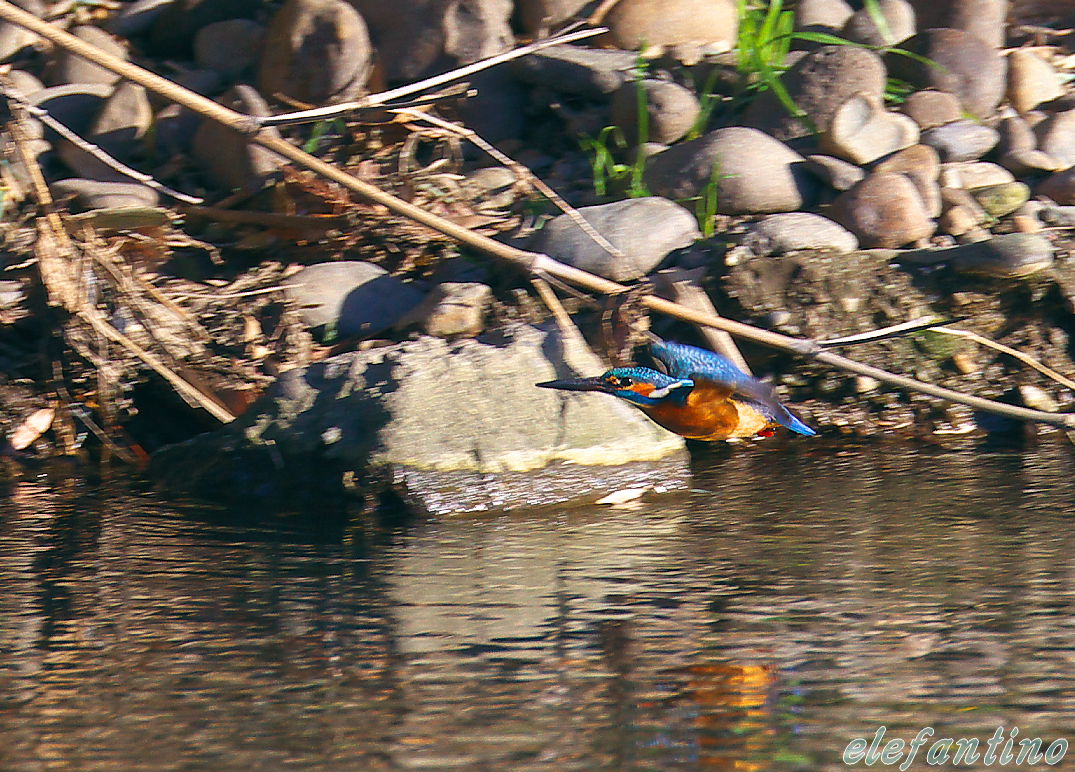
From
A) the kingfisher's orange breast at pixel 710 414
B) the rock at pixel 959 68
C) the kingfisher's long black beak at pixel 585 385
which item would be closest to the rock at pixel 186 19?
the rock at pixel 959 68

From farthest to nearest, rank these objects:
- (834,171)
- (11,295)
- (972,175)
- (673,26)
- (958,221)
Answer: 1. (673,26)
2. (972,175)
3. (834,171)
4. (958,221)
5. (11,295)

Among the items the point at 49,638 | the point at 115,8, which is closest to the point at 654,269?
the point at 49,638

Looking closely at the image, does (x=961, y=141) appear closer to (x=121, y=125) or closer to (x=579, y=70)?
(x=579, y=70)

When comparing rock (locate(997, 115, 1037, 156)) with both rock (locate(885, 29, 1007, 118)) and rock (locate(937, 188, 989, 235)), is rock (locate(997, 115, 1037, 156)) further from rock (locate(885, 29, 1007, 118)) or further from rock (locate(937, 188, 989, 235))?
rock (locate(937, 188, 989, 235))

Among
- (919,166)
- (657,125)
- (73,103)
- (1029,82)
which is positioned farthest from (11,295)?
(1029,82)

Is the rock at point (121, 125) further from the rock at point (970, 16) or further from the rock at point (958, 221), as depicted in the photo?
the rock at point (970, 16)

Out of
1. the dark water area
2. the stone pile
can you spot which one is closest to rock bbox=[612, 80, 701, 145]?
the stone pile

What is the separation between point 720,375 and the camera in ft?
12.4

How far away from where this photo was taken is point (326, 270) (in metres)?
5.71

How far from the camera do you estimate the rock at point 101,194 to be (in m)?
5.83

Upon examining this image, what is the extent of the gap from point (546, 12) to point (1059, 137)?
2.40m

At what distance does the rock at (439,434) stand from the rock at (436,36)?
2.43 metres

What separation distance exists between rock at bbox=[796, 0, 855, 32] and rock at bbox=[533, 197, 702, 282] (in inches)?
65.8

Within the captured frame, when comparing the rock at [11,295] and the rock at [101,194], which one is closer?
the rock at [11,295]
